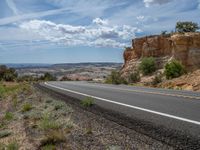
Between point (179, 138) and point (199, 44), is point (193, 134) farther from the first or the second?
point (199, 44)

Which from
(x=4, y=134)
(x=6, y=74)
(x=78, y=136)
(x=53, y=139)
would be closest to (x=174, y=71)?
(x=4, y=134)

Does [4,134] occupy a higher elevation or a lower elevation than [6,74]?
higher

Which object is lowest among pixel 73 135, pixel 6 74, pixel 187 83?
pixel 6 74

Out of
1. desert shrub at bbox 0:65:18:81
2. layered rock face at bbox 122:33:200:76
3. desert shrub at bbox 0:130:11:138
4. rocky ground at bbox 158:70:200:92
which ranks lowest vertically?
desert shrub at bbox 0:65:18:81

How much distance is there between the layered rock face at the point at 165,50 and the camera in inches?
2355

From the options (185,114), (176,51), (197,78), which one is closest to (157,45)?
(176,51)

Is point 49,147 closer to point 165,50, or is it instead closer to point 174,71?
point 174,71

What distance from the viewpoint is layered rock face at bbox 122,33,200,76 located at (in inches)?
2355

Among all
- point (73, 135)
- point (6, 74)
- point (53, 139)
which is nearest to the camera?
point (53, 139)

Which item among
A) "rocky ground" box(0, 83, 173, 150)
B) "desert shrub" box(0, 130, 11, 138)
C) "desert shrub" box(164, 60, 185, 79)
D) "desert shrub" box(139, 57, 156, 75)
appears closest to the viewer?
"rocky ground" box(0, 83, 173, 150)

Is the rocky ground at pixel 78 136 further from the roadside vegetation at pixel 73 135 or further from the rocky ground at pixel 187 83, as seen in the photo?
the rocky ground at pixel 187 83

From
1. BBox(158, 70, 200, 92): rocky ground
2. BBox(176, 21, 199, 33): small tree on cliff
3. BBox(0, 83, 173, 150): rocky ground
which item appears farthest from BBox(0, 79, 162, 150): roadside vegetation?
BBox(176, 21, 199, 33): small tree on cliff

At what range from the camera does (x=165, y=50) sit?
217 ft

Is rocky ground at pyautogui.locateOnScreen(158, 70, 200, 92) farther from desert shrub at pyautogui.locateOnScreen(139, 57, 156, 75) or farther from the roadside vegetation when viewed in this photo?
desert shrub at pyautogui.locateOnScreen(139, 57, 156, 75)
